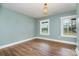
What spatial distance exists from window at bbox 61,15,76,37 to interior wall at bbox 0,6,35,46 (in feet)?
2.04

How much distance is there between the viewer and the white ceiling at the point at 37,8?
126 cm

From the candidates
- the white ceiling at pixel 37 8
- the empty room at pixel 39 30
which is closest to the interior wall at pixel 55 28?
the empty room at pixel 39 30

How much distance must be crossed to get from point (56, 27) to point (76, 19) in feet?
1.29

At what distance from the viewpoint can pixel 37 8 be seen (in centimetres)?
138

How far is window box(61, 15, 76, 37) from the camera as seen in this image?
4.44 ft

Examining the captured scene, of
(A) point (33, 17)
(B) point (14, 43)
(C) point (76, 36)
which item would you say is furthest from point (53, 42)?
(B) point (14, 43)

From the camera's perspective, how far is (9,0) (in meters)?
1.13

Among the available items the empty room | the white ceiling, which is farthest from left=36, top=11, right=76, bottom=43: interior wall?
the white ceiling

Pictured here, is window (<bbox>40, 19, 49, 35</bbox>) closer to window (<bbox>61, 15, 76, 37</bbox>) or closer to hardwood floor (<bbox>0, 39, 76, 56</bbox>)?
hardwood floor (<bbox>0, 39, 76, 56</bbox>)

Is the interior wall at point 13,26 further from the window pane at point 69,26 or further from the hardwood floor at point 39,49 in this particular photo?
the window pane at point 69,26

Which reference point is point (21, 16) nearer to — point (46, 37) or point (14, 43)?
point (14, 43)

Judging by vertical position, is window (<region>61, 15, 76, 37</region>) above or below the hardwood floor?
above

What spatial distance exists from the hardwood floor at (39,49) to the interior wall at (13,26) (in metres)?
0.16

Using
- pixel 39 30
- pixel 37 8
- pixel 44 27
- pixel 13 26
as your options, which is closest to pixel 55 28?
pixel 44 27
